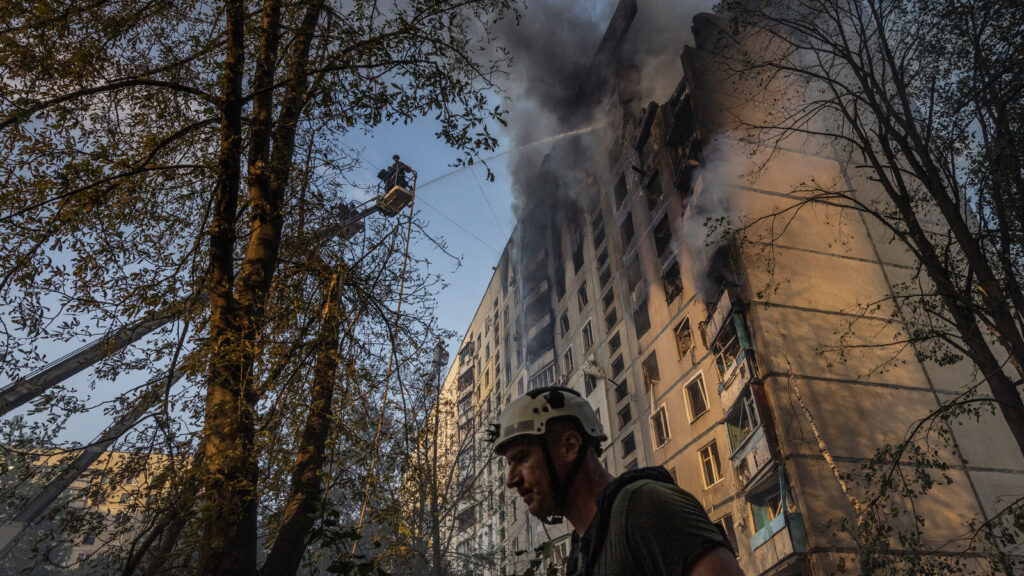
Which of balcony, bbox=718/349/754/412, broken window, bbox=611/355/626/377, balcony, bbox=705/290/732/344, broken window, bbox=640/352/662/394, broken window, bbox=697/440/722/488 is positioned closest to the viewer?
balcony, bbox=718/349/754/412

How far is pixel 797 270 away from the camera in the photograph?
25.7 metres

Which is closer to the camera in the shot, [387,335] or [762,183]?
[387,335]

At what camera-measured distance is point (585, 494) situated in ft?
8.96

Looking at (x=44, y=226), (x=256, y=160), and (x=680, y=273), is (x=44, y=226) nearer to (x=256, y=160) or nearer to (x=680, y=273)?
(x=256, y=160)

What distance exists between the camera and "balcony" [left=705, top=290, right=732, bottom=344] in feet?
79.2

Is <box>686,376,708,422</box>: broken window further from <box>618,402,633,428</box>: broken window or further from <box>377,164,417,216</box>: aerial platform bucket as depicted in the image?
<box>377,164,417,216</box>: aerial platform bucket

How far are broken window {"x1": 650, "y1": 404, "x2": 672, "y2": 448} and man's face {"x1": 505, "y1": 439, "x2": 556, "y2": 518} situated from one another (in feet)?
89.5

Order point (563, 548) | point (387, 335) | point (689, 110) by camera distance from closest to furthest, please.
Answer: point (387, 335), point (689, 110), point (563, 548)

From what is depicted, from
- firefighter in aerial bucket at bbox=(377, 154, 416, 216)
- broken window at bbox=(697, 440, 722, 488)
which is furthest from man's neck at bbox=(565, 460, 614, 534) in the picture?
broken window at bbox=(697, 440, 722, 488)

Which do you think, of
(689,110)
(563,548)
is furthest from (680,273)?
(563,548)

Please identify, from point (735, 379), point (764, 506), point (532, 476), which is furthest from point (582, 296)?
point (532, 476)

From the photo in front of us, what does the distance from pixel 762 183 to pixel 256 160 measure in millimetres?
26780

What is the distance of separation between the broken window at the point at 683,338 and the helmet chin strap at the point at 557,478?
87.5 ft

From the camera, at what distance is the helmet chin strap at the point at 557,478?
2.73 metres
